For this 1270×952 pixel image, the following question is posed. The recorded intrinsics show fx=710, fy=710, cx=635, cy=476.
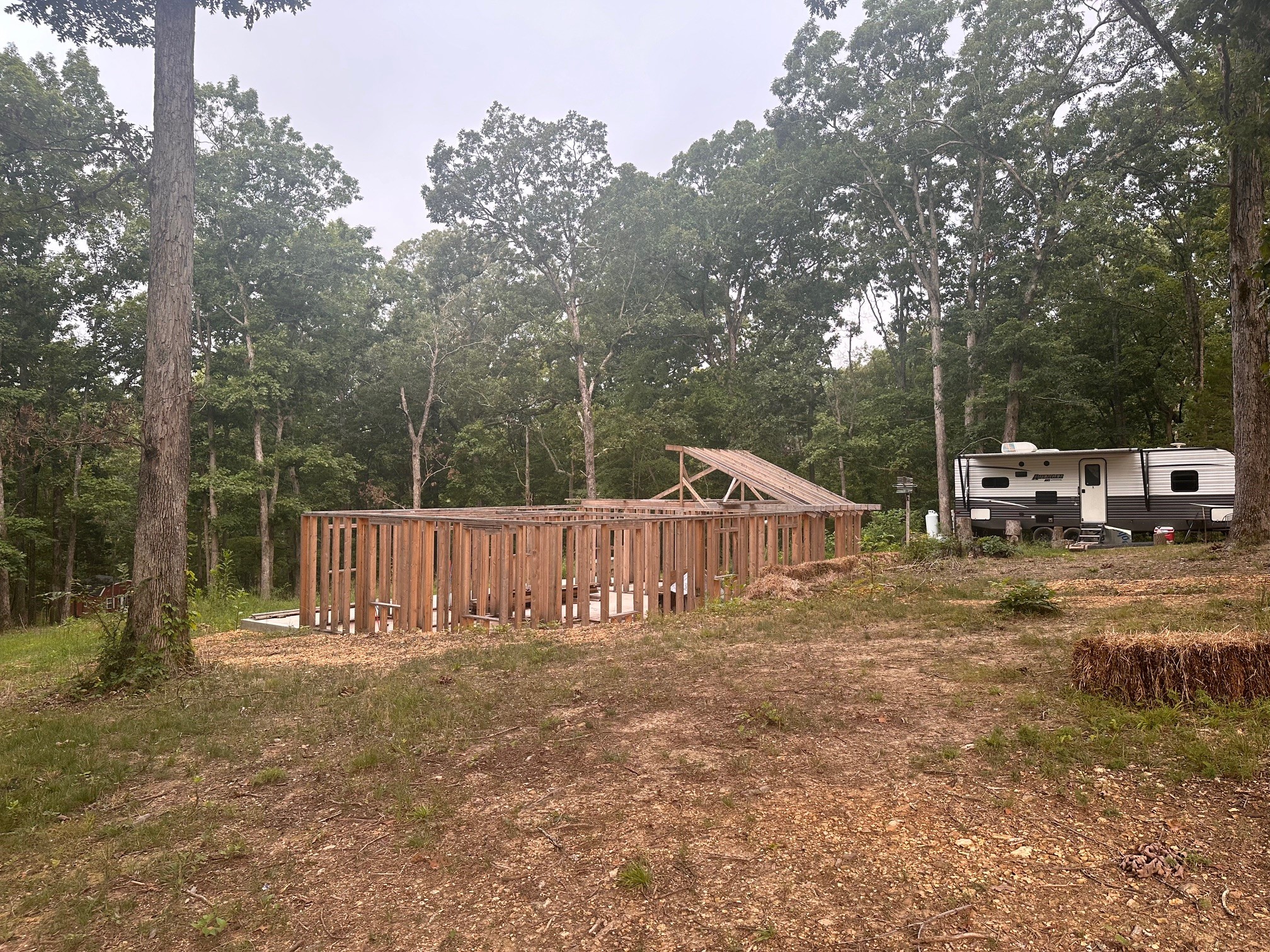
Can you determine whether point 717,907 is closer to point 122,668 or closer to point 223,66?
point 122,668

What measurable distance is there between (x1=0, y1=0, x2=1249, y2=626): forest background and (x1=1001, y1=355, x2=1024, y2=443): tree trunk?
25cm

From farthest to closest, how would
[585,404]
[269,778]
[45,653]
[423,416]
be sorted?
1. [423,416]
2. [585,404]
3. [45,653]
4. [269,778]

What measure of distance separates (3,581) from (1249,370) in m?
25.2

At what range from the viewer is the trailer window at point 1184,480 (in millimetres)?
15523

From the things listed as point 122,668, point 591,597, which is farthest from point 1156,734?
point 591,597

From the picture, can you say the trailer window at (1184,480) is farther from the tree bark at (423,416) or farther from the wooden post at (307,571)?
the tree bark at (423,416)

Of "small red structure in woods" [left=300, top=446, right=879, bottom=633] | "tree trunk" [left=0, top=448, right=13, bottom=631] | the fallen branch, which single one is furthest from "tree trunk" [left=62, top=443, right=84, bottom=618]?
the fallen branch

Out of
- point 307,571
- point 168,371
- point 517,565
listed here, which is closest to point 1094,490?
point 517,565

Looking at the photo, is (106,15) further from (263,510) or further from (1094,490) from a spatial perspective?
(1094,490)

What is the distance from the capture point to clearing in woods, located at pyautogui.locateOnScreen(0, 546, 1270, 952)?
2.46 metres

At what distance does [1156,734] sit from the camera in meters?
3.58

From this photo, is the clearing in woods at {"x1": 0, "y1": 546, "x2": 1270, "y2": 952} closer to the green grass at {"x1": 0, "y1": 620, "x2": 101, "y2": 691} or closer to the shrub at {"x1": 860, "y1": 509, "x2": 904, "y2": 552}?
the green grass at {"x1": 0, "y1": 620, "x2": 101, "y2": 691}

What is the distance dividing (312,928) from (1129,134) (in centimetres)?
2492

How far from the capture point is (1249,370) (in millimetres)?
10141
